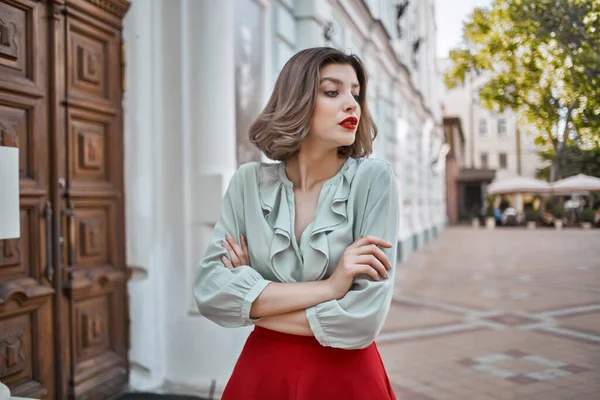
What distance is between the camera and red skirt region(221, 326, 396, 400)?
4.61ft

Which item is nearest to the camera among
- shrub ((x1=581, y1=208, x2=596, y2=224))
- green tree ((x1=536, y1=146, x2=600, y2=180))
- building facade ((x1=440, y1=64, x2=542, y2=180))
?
green tree ((x1=536, y1=146, x2=600, y2=180))

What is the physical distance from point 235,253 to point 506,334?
462cm

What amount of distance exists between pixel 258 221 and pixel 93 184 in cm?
227

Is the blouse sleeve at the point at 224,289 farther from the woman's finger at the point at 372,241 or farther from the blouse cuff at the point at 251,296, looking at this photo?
the woman's finger at the point at 372,241

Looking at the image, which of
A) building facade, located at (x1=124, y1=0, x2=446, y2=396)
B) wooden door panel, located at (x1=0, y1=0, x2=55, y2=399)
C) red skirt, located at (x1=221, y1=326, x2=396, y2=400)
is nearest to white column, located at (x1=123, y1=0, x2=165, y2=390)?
building facade, located at (x1=124, y1=0, x2=446, y2=396)

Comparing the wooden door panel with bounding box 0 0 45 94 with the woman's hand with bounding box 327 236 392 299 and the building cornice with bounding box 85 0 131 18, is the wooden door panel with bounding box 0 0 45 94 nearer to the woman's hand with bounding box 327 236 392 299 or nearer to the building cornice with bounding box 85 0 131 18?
the building cornice with bounding box 85 0 131 18

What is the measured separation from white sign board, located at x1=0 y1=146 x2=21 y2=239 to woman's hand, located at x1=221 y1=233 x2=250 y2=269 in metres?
0.80

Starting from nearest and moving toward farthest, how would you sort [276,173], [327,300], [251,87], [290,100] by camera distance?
[327,300]
[290,100]
[276,173]
[251,87]

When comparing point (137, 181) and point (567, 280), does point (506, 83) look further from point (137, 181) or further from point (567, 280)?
point (567, 280)

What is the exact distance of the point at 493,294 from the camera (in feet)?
25.4

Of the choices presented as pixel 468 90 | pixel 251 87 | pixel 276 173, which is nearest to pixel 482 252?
pixel 468 90

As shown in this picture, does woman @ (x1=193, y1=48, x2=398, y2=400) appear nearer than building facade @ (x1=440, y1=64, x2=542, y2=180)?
Yes

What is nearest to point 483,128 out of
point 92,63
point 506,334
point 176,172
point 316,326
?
point 506,334

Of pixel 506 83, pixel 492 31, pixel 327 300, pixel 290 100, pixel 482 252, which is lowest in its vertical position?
pixel 482 252
